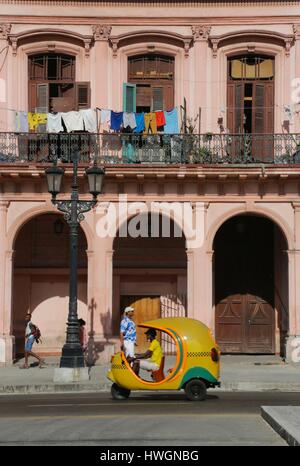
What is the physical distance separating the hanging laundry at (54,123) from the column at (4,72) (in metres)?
1.34

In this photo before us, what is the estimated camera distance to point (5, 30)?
2656 cm

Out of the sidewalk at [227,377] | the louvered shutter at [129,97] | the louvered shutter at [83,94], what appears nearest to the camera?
the sidewalk at [227,377]

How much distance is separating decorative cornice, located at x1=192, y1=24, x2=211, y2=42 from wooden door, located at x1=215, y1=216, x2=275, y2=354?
569 centimetres

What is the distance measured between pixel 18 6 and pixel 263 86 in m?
7.52

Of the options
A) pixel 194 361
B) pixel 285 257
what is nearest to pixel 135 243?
pixel 285 257

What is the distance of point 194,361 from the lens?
56.1ft

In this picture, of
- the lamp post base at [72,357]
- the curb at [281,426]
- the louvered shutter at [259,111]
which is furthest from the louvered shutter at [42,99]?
the curb at [281,426]

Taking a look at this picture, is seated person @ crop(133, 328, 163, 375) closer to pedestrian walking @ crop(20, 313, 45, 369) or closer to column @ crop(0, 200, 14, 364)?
pedestrian walking @ crop(20, 313, 45, 369)

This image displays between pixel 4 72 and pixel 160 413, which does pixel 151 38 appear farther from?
pixel 160 413

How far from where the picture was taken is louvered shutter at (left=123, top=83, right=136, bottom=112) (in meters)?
26.5

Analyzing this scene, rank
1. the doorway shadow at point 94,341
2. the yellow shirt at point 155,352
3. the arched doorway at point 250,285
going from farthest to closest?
the arched doorway at point 250,285
the doorway shadow at point 94,341
the yellow shirt at point 155,352

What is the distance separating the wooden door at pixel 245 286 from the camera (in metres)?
28.0

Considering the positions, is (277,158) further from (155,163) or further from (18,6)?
(18,6)

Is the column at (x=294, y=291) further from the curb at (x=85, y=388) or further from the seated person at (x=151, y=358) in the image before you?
the seated person at (x=151, y=358)
